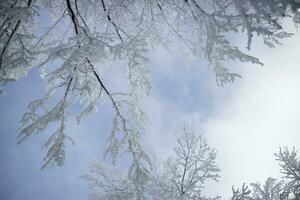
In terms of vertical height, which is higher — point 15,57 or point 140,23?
point 140,23

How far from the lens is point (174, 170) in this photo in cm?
1053

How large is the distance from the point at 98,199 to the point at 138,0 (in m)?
8.16

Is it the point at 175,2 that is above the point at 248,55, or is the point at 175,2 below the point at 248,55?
above

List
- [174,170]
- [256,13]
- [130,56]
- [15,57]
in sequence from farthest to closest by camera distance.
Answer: [174,170] < [15,57] < [130,56] < [256,13]

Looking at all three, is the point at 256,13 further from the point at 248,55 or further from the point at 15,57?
the point at 15,57

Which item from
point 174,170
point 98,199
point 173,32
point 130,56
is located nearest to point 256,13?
point 130,56

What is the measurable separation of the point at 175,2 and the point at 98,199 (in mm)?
8467

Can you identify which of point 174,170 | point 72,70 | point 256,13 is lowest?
point 72,70

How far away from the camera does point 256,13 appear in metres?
2.71

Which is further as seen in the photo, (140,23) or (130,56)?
(140,23)

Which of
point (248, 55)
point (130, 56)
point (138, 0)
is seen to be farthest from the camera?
point (138, 0)

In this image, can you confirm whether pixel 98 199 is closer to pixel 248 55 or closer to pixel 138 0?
pixel 138 0

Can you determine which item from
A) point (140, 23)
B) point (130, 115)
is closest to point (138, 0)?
point (140, 23)

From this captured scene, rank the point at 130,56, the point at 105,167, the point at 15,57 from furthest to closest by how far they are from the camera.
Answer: the point at 105,167, the point at 15,57, the point at 130,56
